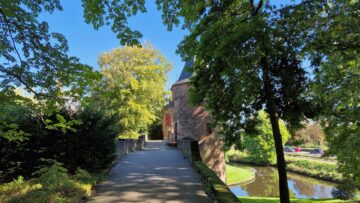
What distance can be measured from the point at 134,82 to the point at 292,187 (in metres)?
22.7

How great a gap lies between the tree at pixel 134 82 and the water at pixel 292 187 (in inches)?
516

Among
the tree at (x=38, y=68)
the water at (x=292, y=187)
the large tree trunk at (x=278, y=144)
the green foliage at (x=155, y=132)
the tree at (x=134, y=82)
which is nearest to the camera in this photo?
the tree at (x=38, y=68)

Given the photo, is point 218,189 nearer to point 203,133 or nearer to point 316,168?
point 203,133

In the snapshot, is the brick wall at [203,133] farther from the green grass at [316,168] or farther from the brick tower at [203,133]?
the green grass at [316,168]

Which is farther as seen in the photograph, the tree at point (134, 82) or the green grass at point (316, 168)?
the green grass at point (316, 168)

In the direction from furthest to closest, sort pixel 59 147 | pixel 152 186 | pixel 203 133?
pixel 203 133, pixel 59 147, pixel 152 186

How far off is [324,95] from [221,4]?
5574mm

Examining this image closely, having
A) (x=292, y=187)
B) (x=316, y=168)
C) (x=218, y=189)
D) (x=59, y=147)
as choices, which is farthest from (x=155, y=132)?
(x=218, y=189)

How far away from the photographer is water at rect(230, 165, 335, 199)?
3157 centimetres

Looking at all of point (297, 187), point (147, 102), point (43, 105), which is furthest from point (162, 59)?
point (43, 105)

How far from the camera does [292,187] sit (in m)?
35.2

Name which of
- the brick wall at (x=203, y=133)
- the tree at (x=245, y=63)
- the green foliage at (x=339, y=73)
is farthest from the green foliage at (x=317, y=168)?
the tree at (x=245, y=63)

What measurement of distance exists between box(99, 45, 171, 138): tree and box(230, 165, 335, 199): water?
13099 millimetres

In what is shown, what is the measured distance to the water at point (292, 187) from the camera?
31.6m
